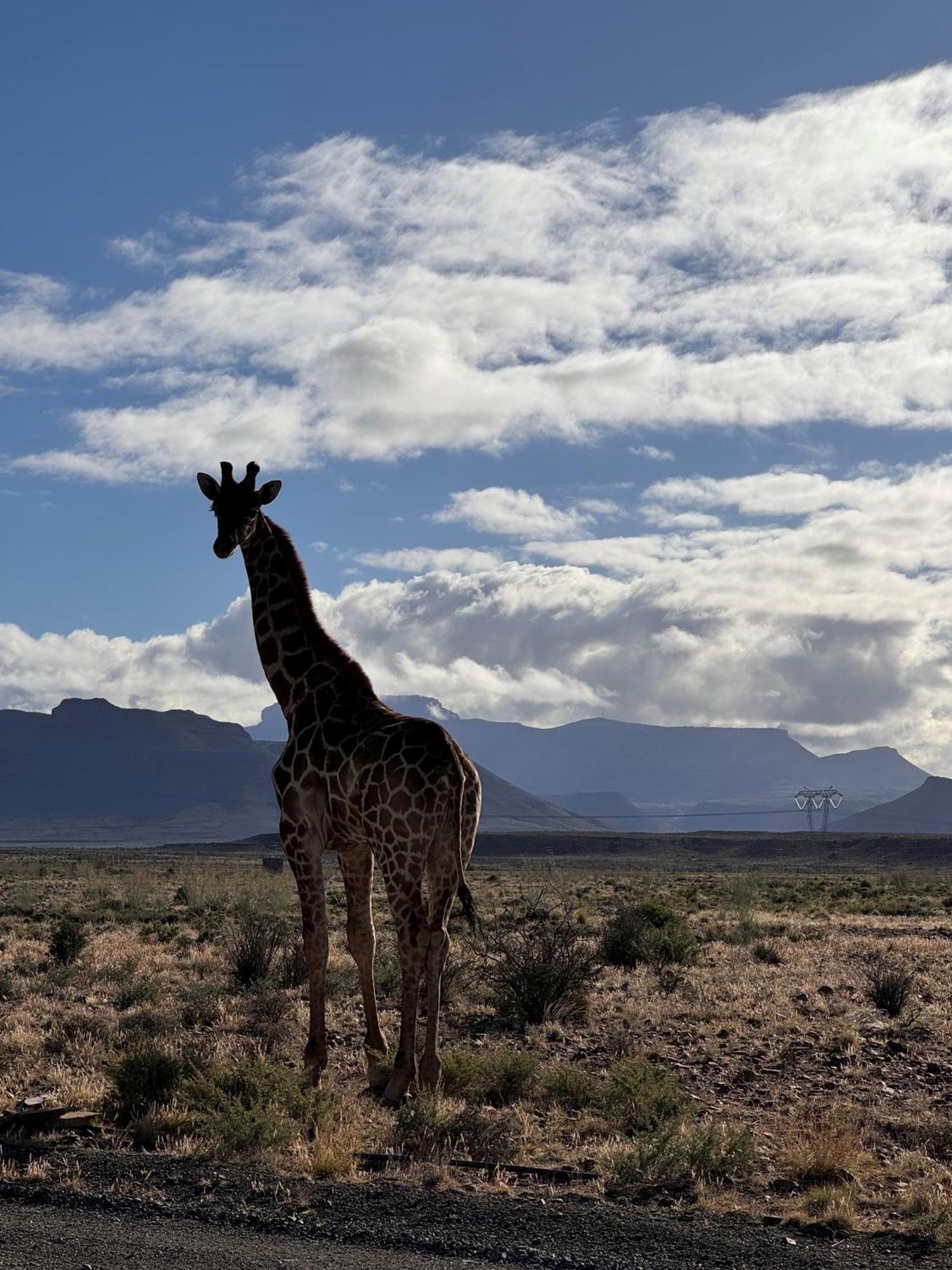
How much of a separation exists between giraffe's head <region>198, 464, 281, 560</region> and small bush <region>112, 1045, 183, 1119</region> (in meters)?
4.77

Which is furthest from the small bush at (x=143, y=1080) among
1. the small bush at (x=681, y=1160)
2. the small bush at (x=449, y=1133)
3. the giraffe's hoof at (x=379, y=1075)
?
the small bush at (x=681, y=1160)

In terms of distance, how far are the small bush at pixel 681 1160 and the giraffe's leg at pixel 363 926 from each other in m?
3.39

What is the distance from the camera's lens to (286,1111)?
32.6 ft

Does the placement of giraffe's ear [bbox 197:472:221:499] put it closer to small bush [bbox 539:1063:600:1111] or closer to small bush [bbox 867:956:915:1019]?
small bush [bbox 539:1063:600:1111]

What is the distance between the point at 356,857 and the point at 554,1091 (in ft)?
8.74

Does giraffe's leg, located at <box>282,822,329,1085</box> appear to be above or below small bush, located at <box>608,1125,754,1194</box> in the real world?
above

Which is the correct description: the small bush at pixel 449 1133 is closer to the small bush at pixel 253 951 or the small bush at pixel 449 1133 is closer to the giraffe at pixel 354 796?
the giraffe at pixel 354 796

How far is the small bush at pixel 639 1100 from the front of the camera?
10375 millimetres

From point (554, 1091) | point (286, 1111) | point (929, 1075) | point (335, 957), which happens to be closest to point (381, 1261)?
point (286, 1111)

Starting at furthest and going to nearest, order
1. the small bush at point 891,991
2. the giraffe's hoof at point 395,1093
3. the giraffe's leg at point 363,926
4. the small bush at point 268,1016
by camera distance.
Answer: the small bush at point 891,991 < the small bush at point 268,1016 < the giraffe's leg at point 363,926 < the giraffe's hoof at point 395,1093

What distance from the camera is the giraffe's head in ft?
42.0

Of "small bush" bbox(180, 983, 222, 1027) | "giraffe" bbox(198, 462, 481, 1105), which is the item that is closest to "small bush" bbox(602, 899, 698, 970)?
"small bush" bbox(180, 983, 222, 1027)

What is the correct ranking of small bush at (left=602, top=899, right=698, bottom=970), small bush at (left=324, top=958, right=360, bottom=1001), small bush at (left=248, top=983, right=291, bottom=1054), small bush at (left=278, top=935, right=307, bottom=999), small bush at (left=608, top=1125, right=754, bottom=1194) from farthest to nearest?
small bush at (left=602, top=899, right=698, bottom=970)
small bush at (left=278, top=935, right=307, bottom=999)
small bush at (left=324, top=958, right=360, bottom=1001)
small bush at (left=248, top=983, right=291, bottom=1054)
small bush at (left=608, top=1125, right=754, bottom=1194)

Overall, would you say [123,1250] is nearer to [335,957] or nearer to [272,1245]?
[272,1245]
